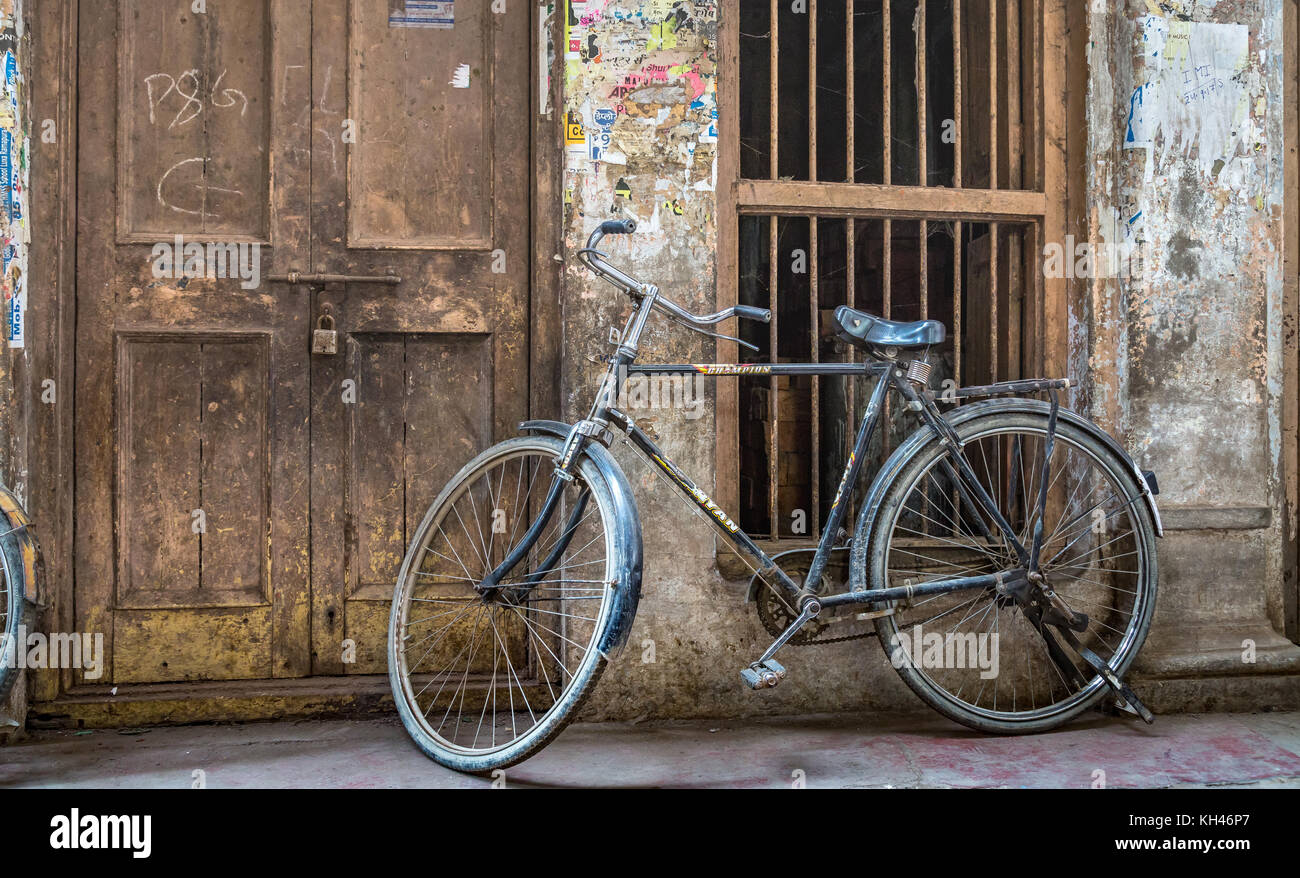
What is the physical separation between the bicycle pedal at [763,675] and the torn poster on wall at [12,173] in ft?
8.06

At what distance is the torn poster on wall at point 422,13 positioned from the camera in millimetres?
3193

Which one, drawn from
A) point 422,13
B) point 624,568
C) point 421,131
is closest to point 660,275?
point 421,131

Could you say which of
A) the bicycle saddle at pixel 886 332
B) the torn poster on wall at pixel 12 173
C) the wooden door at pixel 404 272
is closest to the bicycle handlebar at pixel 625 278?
the bicycle saddle at pixel 886 332

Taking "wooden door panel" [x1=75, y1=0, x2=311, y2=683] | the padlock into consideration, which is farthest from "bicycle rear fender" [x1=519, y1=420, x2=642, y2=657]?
"wooden door panel" [x1=75, y1=0, x2=311, y2=683]

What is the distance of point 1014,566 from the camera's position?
2959 mm

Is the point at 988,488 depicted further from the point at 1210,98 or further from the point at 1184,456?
the point at 1210,98

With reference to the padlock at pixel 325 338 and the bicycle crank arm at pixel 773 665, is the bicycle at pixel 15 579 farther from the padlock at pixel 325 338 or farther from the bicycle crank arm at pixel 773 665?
the bicycle crank arm at pixel 773 665

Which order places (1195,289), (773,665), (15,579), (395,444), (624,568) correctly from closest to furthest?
(624,568) → (15,579) → (773,665) → (395,444) → (1195,289)

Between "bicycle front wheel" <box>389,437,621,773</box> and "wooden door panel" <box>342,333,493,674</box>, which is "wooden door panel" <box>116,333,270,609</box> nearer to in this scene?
"wooden door panel" <box>342,333,493,674</box>

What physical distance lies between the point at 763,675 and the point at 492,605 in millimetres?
815

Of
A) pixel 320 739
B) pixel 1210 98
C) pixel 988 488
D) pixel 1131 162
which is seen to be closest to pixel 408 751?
pixel 320 739

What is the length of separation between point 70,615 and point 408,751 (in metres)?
1.24

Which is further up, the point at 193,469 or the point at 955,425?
the point at 955,425

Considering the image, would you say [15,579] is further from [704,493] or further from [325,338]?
[704,493]
